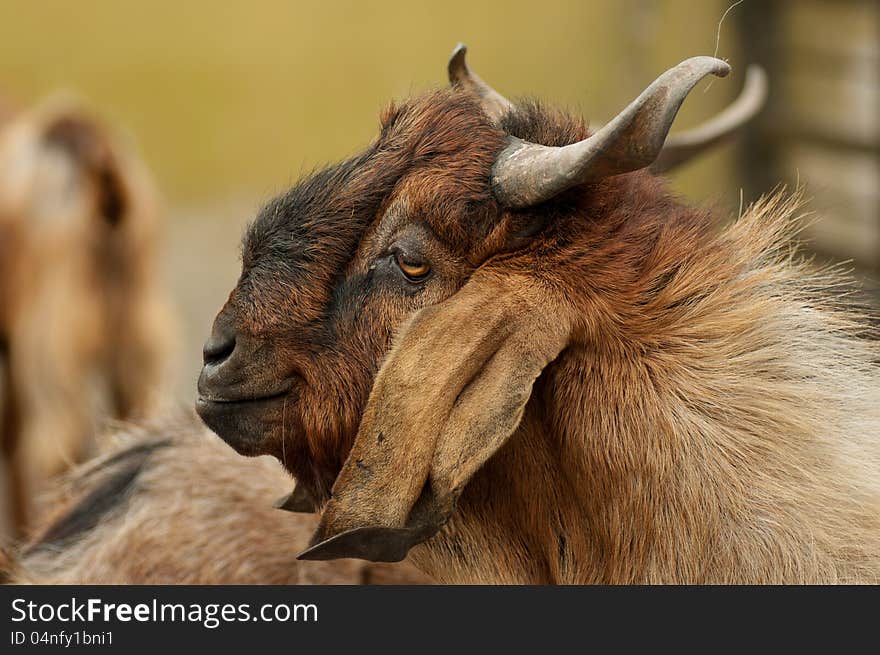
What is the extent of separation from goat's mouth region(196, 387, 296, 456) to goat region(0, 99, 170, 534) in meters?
3.91

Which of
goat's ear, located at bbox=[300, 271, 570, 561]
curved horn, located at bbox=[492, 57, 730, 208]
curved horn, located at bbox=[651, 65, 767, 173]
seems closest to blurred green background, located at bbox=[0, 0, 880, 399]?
curved horn, located at bbox=[651, 65, 767, 173]

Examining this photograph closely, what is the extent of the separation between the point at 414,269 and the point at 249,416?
494 mm

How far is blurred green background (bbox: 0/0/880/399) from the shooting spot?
859cm

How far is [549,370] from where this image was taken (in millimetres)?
2434

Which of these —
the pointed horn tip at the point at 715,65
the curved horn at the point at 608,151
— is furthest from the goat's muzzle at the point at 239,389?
the pointed horn tip at the point at 715,65

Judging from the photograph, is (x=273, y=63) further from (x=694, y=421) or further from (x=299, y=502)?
(x=694, y=421)

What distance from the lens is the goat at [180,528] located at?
3357 mm

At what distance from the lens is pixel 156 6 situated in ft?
32.2

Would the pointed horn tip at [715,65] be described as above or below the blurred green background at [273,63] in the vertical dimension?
below

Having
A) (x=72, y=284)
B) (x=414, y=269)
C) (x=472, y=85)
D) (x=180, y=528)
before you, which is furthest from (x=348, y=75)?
(x=414, y=269)

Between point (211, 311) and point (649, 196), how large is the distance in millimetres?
7529

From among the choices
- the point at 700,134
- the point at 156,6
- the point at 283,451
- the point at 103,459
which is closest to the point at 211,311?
the point at 156,6

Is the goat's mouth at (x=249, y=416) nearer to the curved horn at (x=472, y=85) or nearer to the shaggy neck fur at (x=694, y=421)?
the shaggy neck fur at (x=694, y=421)

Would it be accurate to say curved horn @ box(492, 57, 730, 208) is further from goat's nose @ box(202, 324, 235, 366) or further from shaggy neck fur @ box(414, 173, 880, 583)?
goat's nose @ box(202, 324, 235, 366)
